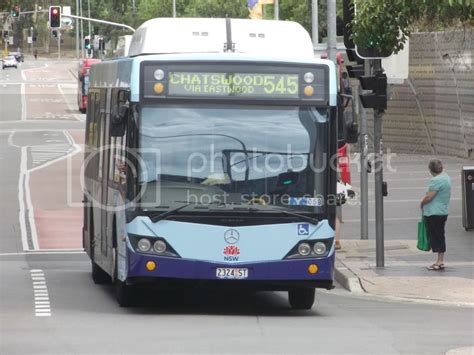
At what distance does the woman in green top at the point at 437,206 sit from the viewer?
18.7 meters

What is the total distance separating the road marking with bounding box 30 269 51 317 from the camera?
1473 centimetres

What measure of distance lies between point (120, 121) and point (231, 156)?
132 cm

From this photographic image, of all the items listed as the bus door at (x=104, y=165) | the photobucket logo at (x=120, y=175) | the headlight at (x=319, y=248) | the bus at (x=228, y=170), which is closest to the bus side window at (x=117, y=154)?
the photobucket logo at (x=120, y=175)

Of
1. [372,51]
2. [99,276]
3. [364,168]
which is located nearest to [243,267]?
[99,276]

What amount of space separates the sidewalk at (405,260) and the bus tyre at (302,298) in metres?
1.93

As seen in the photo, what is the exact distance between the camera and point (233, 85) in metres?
14.4

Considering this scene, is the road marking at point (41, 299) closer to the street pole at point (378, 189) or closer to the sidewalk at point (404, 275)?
the sidewalk at point (404, 275)

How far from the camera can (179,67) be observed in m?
14.4

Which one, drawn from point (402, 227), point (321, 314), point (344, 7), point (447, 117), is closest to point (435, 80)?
point (447, 117)

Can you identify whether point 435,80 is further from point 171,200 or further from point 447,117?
point 171,200

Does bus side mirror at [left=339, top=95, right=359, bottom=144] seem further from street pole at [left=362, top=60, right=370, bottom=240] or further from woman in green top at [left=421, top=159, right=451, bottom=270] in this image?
street pole at [left=362, top=60, right=370, bottom=240]

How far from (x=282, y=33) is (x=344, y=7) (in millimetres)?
5190

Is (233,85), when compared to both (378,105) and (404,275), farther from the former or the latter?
(404,275)

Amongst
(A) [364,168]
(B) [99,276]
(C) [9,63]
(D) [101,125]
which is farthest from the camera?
(C) [9,63]
